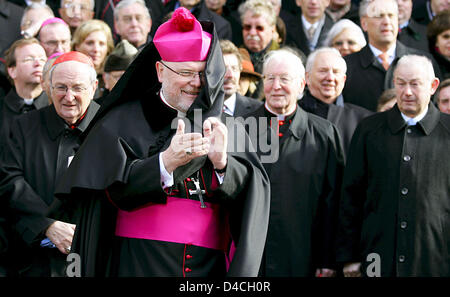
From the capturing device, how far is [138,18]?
8.66m

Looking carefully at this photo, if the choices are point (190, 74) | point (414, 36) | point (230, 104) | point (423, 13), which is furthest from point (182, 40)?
point (423, 13)

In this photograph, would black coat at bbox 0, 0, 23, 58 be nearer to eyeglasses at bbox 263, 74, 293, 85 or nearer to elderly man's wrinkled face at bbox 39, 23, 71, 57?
elderly man's wrinkled face at bbox 39, 23, 71, 57

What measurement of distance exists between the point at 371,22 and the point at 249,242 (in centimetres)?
427

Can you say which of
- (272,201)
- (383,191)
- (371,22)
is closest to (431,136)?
(383,191)

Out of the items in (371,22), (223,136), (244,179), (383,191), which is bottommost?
(383,191)

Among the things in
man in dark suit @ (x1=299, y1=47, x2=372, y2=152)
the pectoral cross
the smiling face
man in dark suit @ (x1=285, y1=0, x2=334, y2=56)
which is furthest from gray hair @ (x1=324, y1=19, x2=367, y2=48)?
the pectoral cross

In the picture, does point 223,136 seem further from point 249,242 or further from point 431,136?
point 431,136

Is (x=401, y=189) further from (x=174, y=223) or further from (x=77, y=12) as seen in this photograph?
(x=77, y=12)

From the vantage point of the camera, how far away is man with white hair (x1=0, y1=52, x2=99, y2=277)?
6098 mm

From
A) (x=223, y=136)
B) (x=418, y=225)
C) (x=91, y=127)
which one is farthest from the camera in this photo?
(x=418, y=225)

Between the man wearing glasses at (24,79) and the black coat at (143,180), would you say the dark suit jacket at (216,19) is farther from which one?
the black coat at (143,180)

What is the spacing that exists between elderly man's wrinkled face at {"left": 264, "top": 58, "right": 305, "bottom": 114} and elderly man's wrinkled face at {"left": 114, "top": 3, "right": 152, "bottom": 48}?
2.53 m

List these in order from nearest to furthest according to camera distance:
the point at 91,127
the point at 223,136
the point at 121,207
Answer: the point at 223,136 < the point at 121,207 < the point at 91,127

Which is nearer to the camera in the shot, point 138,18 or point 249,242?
point 249,242
